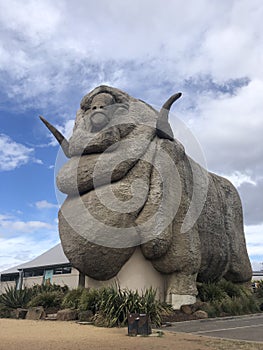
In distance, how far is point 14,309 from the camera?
38.0 feet

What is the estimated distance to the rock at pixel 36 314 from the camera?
10229mm

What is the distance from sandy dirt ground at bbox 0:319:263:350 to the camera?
19.1 ft

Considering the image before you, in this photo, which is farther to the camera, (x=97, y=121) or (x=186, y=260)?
(x=97, y=121)

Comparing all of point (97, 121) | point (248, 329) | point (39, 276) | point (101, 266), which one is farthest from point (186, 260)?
point (39, 276)

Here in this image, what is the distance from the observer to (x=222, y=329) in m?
7.91

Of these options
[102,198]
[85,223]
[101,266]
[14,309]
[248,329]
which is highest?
[102,198]

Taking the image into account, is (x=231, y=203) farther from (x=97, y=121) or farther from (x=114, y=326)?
(x=114, y=326)

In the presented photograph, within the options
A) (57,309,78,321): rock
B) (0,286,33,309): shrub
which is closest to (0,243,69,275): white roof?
(0,286,33,309): shrub

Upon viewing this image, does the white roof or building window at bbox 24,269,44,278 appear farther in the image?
building window at bbox 24,269,44,278

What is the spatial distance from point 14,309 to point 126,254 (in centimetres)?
384

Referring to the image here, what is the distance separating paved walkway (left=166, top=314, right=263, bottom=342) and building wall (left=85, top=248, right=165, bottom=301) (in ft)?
6.38

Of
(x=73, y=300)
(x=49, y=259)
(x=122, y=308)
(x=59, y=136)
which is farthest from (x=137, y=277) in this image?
(x=49, y=259)

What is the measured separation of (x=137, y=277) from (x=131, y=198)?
7.07 feet

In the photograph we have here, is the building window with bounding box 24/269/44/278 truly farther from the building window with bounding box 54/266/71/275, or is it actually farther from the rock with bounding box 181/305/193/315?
the rock with bounding box 181/305/193/315
